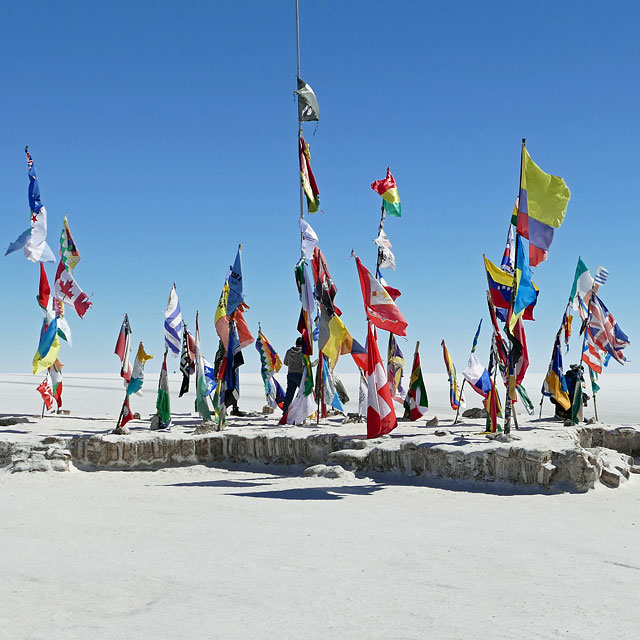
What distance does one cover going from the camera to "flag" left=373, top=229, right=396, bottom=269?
49.4 feet

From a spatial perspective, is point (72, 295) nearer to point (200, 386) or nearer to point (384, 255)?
point (200, 386)

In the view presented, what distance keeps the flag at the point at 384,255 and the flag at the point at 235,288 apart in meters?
3.21

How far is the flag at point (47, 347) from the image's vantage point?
48.9 feet

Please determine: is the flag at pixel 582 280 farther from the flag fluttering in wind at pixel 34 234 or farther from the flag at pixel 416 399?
the flag fluttering in wind at pixel 34 234

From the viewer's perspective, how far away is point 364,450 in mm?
11031

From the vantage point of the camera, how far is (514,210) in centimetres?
1250

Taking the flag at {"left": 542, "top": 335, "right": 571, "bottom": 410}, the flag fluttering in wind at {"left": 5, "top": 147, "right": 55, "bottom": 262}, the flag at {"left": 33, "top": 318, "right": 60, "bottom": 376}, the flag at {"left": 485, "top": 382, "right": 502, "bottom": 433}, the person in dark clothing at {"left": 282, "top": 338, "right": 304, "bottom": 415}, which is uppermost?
the flag fluttering in wind at {"left": 5, "top": 147, "right": 55, "bottom": 262}

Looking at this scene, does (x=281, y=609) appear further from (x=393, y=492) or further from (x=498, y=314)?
(x=498, y=314)

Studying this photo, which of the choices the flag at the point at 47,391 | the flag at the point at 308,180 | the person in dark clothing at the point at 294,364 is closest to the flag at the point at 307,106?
the flag at the point at 308,180

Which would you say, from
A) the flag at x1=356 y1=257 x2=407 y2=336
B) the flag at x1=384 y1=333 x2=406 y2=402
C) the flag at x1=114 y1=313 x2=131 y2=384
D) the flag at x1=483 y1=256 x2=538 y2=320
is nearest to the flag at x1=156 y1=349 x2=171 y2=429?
the flag at x1=114 y1=313 x2=131 y2=384

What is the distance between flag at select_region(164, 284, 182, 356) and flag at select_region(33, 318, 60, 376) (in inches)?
120

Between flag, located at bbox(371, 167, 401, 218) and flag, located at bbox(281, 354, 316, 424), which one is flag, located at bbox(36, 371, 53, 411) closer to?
flag, located at bbox(281, 354, 316, 424)

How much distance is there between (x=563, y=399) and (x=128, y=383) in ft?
30.2

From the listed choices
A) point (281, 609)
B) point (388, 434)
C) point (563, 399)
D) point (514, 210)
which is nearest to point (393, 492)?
point (388, 434)
